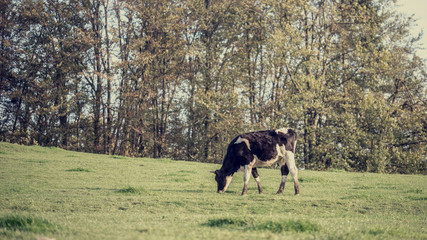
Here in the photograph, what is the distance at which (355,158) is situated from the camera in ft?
101

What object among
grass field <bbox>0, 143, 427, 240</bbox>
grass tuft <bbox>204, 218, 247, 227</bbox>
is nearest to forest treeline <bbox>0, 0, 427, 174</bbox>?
grass field <bbox>0, 143, 427, 240</bbox>

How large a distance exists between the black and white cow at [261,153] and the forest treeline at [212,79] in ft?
54.8

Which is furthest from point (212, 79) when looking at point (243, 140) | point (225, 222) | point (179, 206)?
point (225, 222)

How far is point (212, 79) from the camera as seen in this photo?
3712 cm

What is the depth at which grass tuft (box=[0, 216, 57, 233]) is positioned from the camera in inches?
246

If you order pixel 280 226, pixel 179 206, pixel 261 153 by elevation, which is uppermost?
pixel 261 153

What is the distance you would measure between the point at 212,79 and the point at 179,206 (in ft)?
87.0

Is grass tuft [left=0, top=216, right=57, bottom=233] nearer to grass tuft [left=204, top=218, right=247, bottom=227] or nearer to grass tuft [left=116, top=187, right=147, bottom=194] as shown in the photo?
grass tuft [left=204, top=218, right=247, bottom=227]

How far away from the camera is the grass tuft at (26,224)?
624 cm

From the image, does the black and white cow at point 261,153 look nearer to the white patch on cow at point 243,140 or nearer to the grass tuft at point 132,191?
the white patch on cow at point 243,140

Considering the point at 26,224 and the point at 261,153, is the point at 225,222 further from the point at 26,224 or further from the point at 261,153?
the point at 261,153

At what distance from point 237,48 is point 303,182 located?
72.4 ft

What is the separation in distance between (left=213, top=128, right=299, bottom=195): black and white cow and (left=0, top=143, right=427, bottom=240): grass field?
2.46ft

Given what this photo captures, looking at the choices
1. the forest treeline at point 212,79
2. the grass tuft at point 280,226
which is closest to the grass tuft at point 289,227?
the grass tuft at point 280,226
